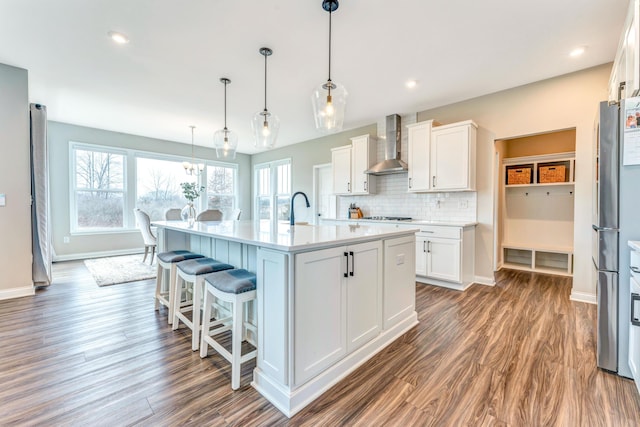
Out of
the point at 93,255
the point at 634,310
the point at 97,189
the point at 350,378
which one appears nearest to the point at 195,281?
the point at 350,378

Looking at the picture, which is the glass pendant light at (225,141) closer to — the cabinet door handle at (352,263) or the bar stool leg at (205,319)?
the bar stool leg at (205,319)

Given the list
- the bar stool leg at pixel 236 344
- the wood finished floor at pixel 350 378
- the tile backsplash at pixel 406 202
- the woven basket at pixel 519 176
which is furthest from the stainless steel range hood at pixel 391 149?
the bar stool leg at pixel 236 344

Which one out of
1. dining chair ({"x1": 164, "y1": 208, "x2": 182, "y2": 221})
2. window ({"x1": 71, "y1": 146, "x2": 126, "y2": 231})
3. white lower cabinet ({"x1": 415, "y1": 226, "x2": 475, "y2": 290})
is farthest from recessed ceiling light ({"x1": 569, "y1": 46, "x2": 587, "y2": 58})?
window ({"x1": 71, "y1": 146, "x2": 126, "y2": 231})

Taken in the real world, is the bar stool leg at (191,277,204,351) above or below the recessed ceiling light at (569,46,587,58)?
below

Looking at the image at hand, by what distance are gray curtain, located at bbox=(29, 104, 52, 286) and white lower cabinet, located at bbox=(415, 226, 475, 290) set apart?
196 inches

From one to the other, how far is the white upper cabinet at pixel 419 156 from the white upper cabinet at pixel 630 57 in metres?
1.97

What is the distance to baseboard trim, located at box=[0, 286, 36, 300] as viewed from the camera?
322 cm

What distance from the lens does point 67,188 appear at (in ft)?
17.8

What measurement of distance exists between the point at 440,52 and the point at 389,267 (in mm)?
2303

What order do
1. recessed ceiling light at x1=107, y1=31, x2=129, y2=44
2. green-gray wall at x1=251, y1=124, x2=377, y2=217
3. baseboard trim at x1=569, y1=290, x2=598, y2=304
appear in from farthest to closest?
green-gray wall at x1=251, y1=124, x2=377, y2=217 < baseboard trim at x1=569, y1=290, x2=598, y2=304 < recessed ceiling light at x1=107, y1=31, x2=129, y2=44

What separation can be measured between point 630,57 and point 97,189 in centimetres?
787

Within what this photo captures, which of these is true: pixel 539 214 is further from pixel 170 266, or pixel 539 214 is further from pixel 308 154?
pixel 170 266

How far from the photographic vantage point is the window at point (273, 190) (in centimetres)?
735

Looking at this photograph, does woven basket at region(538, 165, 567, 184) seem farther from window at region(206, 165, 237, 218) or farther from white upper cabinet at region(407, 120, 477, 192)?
window at region(206, 165, 237, 218)
